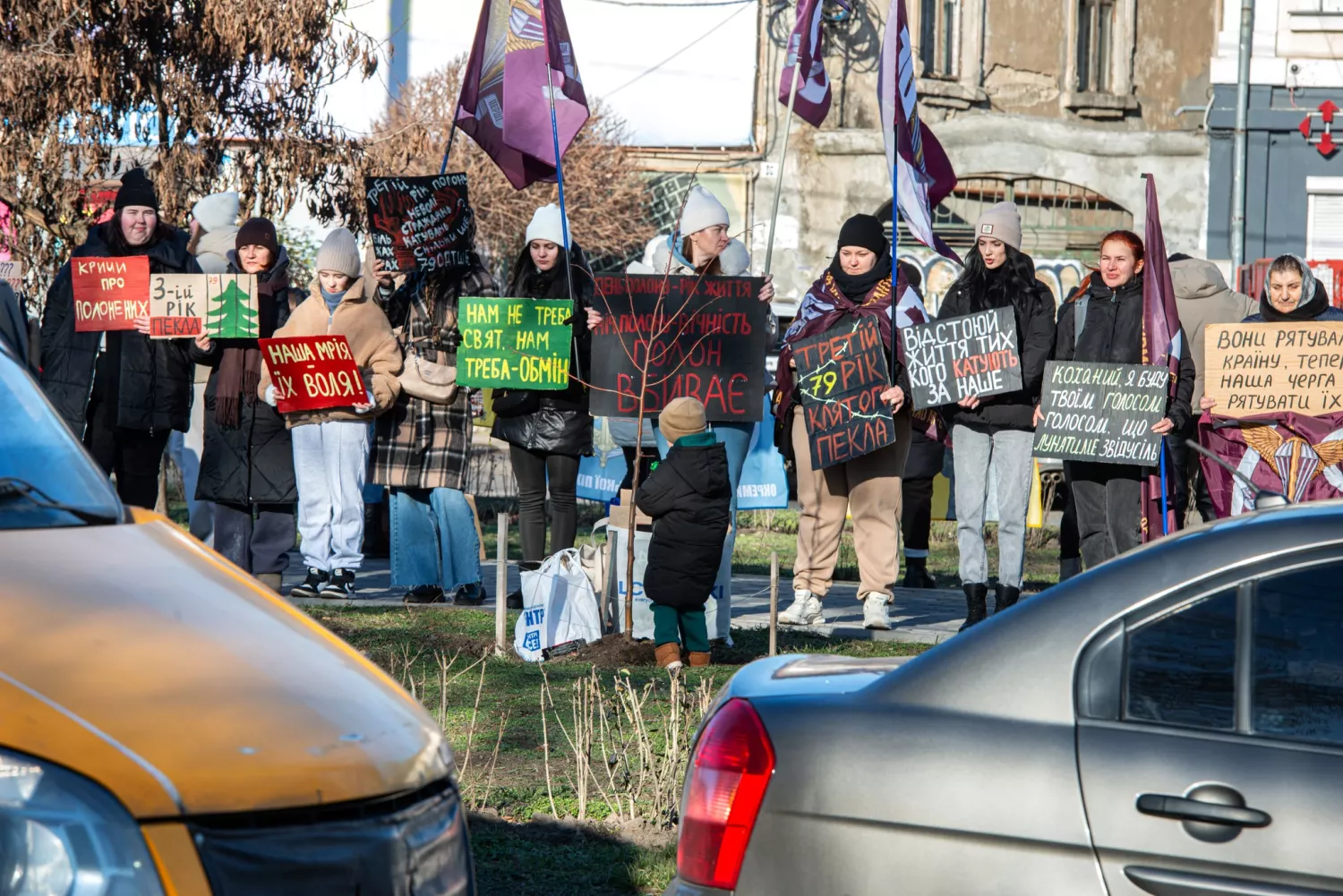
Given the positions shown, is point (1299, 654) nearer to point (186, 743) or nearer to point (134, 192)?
point (186, 743)

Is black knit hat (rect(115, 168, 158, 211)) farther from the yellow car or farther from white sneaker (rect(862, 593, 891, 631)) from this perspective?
the yellow car

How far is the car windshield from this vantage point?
11.6 feet

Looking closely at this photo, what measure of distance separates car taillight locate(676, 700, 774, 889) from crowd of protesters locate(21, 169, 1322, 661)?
243 inches

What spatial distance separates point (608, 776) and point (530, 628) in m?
2.67

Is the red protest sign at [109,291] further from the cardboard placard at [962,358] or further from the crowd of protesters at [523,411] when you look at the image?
Answer: the cardboard placard at [962,358]

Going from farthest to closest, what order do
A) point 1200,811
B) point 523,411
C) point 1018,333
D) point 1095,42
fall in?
point 1095,42
point 523,411
point 1018,333
point 1200,811

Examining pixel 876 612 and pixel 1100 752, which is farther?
pixel 876 612

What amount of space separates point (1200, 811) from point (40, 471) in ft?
7.73

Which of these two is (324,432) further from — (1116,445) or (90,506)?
(90,506)

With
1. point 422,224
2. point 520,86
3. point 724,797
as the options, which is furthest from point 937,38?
point 724,797

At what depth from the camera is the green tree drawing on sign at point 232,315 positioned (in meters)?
10.4

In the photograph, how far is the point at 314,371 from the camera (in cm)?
1032

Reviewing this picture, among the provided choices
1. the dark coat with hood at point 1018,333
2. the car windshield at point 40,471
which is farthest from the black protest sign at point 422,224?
the car windshield at point 40,471

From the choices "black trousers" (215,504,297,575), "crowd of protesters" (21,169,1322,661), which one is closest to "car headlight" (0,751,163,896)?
"crowd of protesters" (21,169,1322,661)
